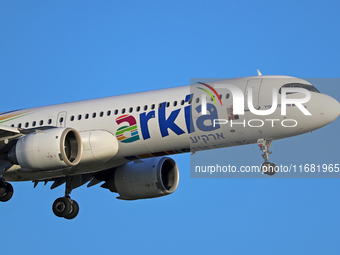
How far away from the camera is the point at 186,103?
2841 centimetres

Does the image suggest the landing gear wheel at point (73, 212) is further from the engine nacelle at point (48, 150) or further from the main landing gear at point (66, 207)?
the engine nacelle at point (48, 150)

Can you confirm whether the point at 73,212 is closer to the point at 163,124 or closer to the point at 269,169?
the point at 163,124

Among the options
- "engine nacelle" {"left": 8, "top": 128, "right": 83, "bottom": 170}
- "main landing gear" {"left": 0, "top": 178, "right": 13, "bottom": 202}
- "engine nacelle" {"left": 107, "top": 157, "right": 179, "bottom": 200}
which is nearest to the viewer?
"engine nacelle" {"left": 8, "top": 128, "right": 83, "bottom": 170}

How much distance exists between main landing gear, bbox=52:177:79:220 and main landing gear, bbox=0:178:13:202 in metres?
2.22

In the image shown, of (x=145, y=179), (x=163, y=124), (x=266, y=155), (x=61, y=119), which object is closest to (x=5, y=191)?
(x=61, y=119)

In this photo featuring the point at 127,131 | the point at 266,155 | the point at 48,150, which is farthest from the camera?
the point at 127,131

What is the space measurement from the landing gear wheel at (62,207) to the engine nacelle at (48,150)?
4716 mm

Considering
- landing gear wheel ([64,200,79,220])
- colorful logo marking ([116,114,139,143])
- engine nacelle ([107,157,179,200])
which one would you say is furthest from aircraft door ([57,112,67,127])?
engine nacelle ([107,157,179,200])

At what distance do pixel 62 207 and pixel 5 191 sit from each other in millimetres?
2877

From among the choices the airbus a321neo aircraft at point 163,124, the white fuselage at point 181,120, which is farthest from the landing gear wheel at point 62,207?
the white fuselage at point 181,120

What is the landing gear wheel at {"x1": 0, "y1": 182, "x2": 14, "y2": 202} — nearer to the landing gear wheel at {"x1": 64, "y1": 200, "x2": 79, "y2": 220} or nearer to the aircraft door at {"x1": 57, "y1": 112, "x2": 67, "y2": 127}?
the landing gear wheel at {"x1": 64, "y1": 200, "x2": 79, "y2": 220}

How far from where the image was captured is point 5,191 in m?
32.0

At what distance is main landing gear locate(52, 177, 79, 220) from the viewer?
A: 3234 cm

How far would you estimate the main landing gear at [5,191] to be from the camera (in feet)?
104
